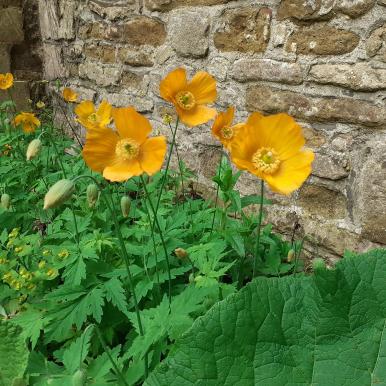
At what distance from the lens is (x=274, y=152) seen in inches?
50.1

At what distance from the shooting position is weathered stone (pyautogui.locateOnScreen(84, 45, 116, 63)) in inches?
158

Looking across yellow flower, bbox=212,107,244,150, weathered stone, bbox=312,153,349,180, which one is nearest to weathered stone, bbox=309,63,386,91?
A: weathered stone, bbox=312,153,349,180

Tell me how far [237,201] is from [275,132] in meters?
0.93

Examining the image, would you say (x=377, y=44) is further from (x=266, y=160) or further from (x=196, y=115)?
(x=266, y=160)

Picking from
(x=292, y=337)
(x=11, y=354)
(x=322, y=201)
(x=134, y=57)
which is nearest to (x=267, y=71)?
(x=322, y=201)

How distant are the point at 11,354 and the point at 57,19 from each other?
14.8 feet

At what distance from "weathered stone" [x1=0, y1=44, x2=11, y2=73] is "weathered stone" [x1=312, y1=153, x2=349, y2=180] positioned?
13.1ft

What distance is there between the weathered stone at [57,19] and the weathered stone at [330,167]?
3024 mm

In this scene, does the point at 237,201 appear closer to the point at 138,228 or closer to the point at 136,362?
the point at 138,228

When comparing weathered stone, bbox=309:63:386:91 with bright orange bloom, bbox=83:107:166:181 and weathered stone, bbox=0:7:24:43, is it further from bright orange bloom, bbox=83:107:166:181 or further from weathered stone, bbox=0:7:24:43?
weathered stone, bbox=0:7:24:43

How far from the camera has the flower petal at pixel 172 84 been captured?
1.60m

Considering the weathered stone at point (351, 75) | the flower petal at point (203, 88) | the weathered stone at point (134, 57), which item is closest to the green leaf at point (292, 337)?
the flower petal at point (203, 88)

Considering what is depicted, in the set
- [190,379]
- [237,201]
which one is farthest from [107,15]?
[190,379]

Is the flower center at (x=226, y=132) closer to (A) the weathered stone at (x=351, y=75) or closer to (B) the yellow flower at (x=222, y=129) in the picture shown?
(B) the yellow flower at (x=222, y=129)
